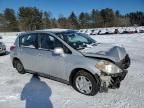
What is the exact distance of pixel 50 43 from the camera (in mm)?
6094

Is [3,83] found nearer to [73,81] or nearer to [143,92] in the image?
[73,81]

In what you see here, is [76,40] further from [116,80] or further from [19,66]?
[19,66]

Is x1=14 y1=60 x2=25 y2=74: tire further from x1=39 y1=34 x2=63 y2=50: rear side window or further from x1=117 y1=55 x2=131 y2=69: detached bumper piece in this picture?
x1=117 y1=55 x2=131 y2=69: detached bumper piece

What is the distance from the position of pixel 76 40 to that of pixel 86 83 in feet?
4.77

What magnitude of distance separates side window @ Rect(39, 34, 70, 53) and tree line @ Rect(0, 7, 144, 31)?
75105 mm

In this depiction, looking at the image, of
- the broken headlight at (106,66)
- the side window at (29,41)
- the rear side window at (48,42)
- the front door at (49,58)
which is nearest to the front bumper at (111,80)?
the broken headlight at (106,66)

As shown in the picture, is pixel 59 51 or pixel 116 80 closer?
pixel 116 80

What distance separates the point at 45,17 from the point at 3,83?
271ft

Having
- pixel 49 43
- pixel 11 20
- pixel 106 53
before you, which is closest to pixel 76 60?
pixel 106 53

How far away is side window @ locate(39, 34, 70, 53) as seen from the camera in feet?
18.8

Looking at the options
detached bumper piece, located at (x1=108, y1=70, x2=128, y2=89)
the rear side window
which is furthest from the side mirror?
detached bumper piece, located at (x1=108, y1=70, x2=128, y2=89)

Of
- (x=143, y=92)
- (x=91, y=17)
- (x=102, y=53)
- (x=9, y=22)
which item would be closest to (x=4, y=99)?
(x=102, y=53)

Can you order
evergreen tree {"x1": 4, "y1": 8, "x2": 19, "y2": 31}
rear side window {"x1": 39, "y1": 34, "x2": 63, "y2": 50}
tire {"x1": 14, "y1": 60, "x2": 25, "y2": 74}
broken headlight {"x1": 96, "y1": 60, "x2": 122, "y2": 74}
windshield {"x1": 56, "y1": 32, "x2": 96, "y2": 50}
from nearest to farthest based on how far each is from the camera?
broken headlight {"x1": 96, "y1": 60, "x2": 122, "y2": 74}, windshield {"x1": 56, "y1": 32, "x2": 96, "y2": 50}, rear side window {"x1": 39, "y1": 34, "x2": 63, "y2": 50}, tire {"x1": 14, "y1": 60, "x2": 25, "y2": 74}, evergreen tree {"x1": 4, "y1": 8, "x2": 19, "y2": 31}

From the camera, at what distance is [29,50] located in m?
6.84
